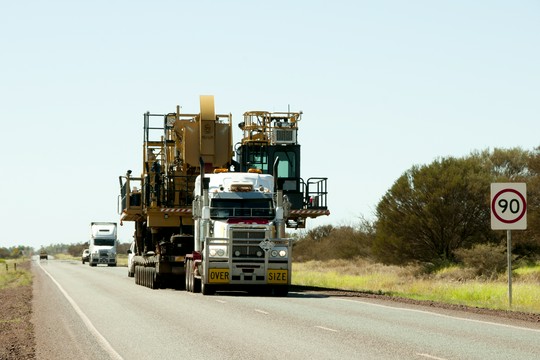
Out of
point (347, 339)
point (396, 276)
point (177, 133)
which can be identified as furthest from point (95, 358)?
point (396, 276)

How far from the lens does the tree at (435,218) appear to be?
187 feet

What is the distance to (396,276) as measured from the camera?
52812 millimetres

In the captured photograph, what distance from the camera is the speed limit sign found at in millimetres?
24172

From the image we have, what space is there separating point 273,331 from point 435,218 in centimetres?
4057

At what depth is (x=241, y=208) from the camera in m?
31.3

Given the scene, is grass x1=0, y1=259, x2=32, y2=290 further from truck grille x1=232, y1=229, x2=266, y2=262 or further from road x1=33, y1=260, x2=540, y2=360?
road x1=33, y1=260, x2=540, y2=360

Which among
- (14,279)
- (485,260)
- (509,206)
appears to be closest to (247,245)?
(509,206)

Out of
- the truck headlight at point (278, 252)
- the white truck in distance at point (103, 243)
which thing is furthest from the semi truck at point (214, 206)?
the white truck in distance at point (103, 243)

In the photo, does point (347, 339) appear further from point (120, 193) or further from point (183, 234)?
point (120, 193)

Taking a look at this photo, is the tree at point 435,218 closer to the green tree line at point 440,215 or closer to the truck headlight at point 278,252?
the green tree line at point 440,215

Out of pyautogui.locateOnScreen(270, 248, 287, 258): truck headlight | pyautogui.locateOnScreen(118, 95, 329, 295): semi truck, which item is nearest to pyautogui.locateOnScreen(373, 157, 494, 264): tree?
pyautogui.locateOnScreen(118, 95, 329, 295): semi truck

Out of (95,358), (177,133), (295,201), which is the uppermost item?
(177,133)

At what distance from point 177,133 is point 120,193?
5.44m

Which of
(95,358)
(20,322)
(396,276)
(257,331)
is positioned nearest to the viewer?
(95,358)
